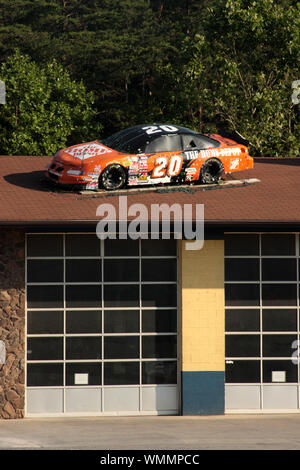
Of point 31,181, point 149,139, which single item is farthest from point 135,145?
point 31,181

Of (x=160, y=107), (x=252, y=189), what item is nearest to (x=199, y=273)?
(x=252, y=189)

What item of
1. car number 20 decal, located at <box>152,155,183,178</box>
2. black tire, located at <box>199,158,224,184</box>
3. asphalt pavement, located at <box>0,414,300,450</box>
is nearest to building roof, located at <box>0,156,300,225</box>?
black tire, located at <box>199,158,224,184</box>

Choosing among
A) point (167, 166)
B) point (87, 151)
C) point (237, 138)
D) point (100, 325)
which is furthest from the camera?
point (237, 138)

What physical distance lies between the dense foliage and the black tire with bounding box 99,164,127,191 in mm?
23469

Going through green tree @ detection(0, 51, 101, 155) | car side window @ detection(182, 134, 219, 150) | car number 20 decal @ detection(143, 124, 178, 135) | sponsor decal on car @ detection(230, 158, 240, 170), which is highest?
green tree @ detection(0, 51, 101, 155)

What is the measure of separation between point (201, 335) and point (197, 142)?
5750 mm

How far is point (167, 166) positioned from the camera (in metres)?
21.7

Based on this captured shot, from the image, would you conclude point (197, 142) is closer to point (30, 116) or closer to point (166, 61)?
point (30, 116)

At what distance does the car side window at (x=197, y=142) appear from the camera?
2225 cm

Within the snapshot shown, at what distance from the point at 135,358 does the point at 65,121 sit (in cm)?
3308

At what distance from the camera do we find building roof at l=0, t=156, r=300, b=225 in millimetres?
18875

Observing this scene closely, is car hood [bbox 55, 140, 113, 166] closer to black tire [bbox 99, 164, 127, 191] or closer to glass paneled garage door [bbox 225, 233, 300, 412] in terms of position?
black tire [bbox 99, 164, 127, 191]

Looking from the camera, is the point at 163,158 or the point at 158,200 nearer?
the point at 158,200

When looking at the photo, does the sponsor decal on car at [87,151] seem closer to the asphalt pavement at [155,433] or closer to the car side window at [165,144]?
the car side window at [165,144]
